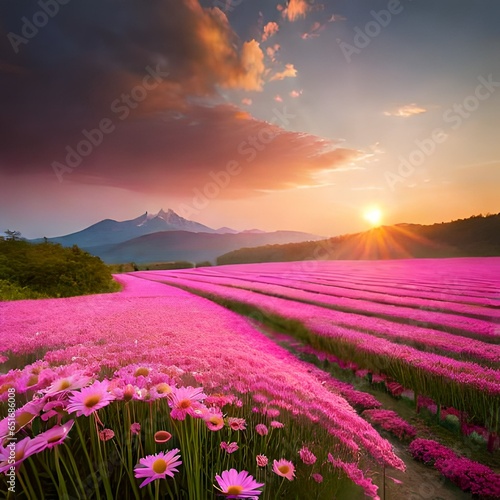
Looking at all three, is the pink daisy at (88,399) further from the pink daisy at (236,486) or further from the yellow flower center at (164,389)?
the pink daisy at (236,486)

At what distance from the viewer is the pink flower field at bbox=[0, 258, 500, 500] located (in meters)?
1.82

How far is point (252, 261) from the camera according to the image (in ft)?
274

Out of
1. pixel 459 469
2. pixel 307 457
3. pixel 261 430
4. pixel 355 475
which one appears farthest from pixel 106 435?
pixel 459 469

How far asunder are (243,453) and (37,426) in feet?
4.95

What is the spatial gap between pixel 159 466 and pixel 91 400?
0.58 meters

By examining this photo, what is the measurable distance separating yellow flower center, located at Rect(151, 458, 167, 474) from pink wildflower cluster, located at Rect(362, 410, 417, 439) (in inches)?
191

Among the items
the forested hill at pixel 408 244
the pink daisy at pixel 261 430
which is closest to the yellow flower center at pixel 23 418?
the pink daisy at pixel 261 430

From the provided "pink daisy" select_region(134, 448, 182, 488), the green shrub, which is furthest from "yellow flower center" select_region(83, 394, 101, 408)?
the green shrub

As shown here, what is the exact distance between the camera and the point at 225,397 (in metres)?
3.19

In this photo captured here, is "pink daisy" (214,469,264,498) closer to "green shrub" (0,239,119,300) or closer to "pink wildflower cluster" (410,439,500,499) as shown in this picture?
"pink wildflower cluster" (410,439,500,499)

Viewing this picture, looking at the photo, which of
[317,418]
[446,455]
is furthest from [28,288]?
[446,455]

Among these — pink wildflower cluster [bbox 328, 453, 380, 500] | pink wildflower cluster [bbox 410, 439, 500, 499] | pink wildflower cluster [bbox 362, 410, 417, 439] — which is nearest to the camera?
pink wildflower cluster [bbox 328, 453, 380, 500]

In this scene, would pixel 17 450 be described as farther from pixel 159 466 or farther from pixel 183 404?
pixel 183 404

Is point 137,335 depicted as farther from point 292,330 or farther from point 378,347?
point 292,330
